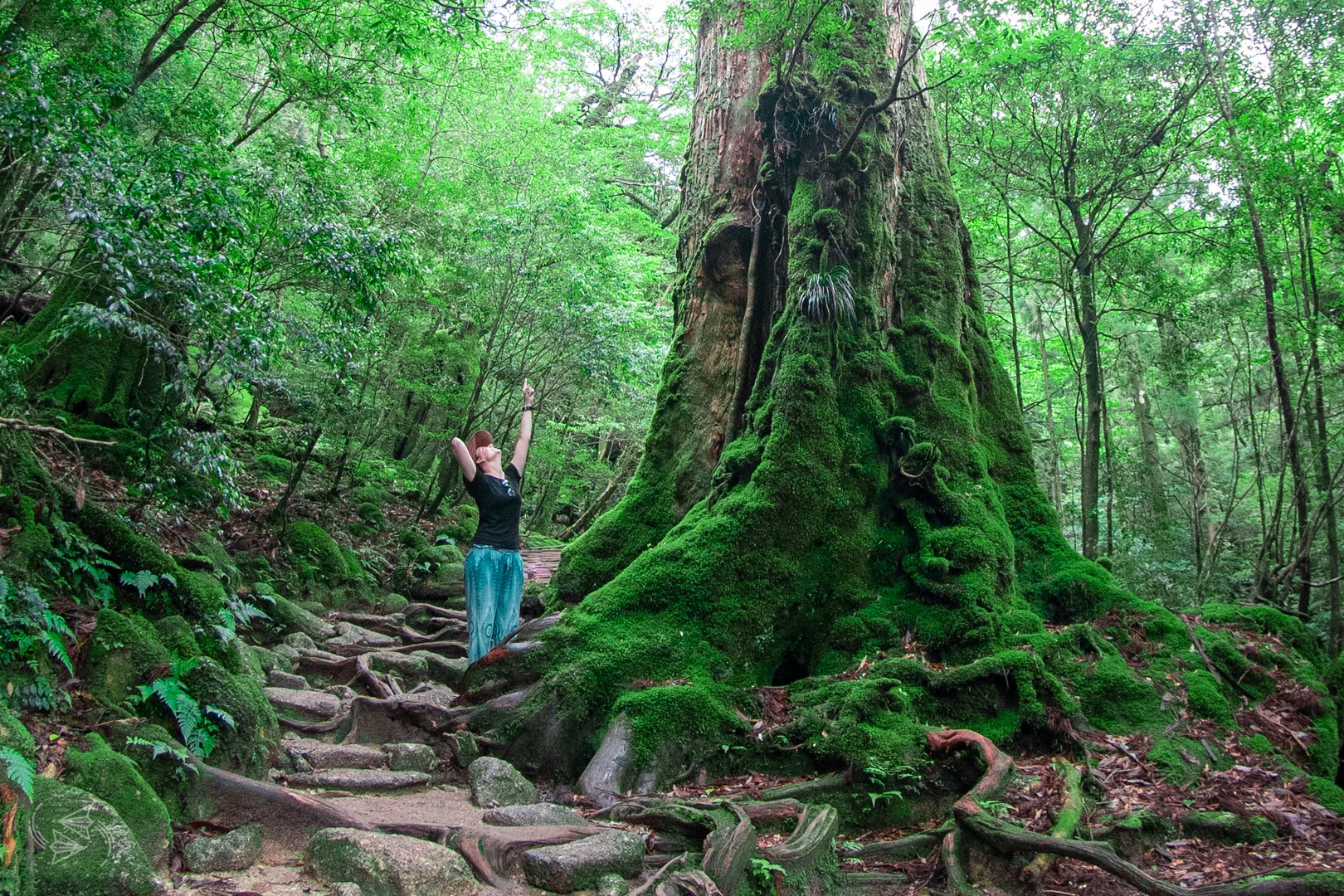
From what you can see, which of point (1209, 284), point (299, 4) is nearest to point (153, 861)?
point (299, 4)

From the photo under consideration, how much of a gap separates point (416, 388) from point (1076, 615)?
11.8 meters

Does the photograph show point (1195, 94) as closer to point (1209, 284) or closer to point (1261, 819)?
point (1209, 284)

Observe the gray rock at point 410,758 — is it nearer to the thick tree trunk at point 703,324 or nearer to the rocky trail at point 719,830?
the rocky trail at point 719,830

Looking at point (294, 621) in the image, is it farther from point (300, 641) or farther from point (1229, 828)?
point (1229, 828)

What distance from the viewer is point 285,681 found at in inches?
285

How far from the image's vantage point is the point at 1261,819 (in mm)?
4309

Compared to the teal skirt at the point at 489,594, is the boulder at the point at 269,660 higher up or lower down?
lower down

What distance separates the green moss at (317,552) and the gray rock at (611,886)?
8.68 meters

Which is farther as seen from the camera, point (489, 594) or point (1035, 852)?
point (489, 594)

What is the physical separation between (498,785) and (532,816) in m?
0.63

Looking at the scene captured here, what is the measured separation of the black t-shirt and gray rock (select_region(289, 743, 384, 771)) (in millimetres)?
1841

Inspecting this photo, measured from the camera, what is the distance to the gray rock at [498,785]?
4.94 m

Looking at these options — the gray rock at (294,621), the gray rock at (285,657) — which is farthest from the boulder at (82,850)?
the gray rock at (294,621)

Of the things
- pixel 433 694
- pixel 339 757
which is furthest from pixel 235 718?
pixel 433 694
